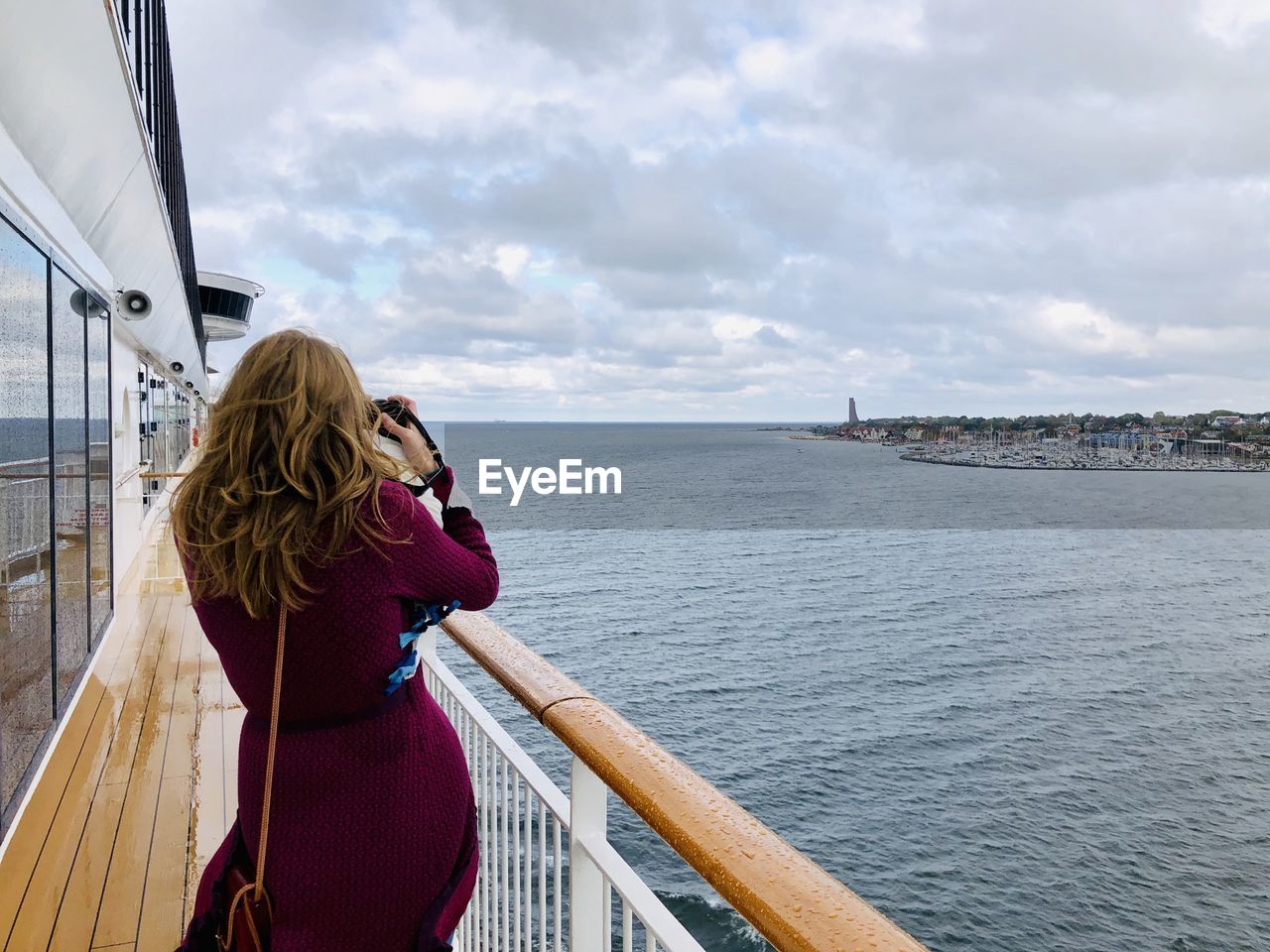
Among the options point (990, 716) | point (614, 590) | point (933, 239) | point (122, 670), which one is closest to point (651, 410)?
point (933, 239)

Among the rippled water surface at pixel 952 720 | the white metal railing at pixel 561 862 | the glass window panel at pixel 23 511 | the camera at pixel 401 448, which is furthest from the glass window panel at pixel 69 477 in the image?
the rippled water surface at pixel 952 720

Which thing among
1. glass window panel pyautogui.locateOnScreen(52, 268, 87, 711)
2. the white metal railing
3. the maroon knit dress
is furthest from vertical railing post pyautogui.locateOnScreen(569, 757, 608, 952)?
glass window panel pyautogui.locateOnScreen(52, 268, 87, 711)

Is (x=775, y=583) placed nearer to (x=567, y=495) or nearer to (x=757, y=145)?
(x=567, y=495)

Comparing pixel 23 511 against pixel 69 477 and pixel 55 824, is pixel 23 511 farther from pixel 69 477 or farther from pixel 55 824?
pixel 55 824

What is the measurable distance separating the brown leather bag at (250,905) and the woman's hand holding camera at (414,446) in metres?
0.33

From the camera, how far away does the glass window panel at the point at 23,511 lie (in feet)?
6.77

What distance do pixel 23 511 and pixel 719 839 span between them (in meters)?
2.24

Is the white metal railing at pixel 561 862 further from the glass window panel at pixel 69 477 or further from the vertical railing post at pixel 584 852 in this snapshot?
the glass window panel at pixel 69 477

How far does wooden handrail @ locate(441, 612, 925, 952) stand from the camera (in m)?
0.65

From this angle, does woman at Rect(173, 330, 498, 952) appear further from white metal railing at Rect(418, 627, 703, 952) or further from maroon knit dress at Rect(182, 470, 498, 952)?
white metal railing at Rect(418, 627, 703, 952)

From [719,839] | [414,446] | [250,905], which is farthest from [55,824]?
[719,839]

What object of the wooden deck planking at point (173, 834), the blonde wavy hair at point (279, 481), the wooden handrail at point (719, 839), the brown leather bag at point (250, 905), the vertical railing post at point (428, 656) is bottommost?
the wooden deck planking at point (173, 834)

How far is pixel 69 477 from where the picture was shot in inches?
119

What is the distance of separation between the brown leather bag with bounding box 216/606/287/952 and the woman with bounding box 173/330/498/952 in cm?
1
